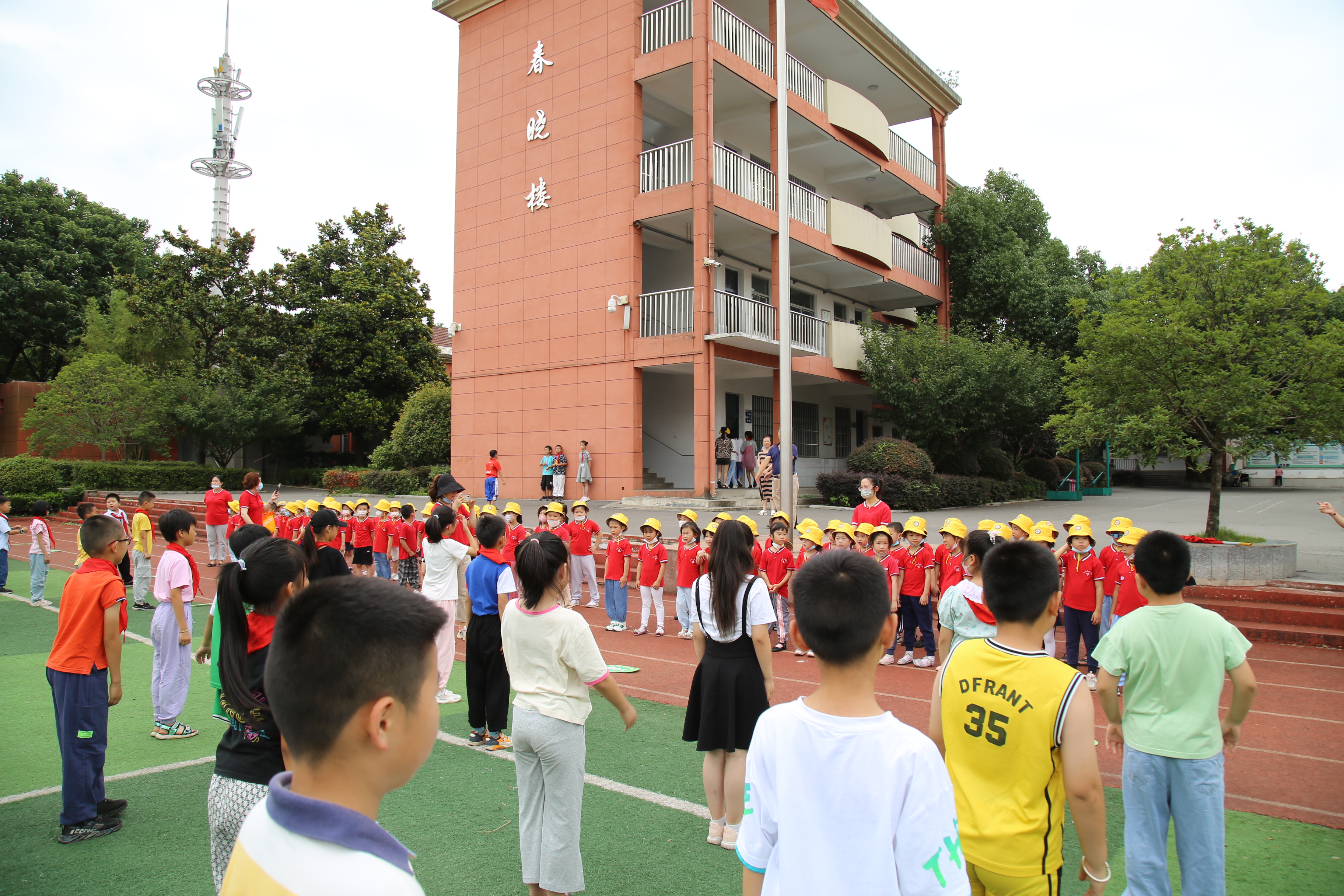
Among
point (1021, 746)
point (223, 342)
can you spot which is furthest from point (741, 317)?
point (223, 342)

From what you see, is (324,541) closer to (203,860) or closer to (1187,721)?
(203,860)

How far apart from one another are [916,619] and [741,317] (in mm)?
12289

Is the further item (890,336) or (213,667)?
(890,336)

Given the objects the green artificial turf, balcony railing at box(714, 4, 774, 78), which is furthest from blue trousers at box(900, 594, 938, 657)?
balcony railing at box(714, 4, 774, 78)

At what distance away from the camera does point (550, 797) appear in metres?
3.43

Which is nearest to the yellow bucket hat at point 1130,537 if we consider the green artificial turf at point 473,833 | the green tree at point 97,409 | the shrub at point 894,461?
the green artificial turf at point 473,833

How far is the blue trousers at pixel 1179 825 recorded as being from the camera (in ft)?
9.86

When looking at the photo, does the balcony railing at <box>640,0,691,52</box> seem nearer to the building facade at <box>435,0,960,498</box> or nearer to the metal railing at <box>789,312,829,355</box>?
the building facade at <box>435,0,960,498</box>

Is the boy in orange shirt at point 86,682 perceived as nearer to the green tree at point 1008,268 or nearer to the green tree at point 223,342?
the green tree at point 1008,268

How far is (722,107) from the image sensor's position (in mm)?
21562

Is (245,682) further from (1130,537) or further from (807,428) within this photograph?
(807,428)

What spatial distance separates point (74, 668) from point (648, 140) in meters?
20.6

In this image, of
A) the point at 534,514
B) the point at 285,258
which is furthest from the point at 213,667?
the point at 285,258

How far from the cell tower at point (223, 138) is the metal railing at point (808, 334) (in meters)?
48.7
